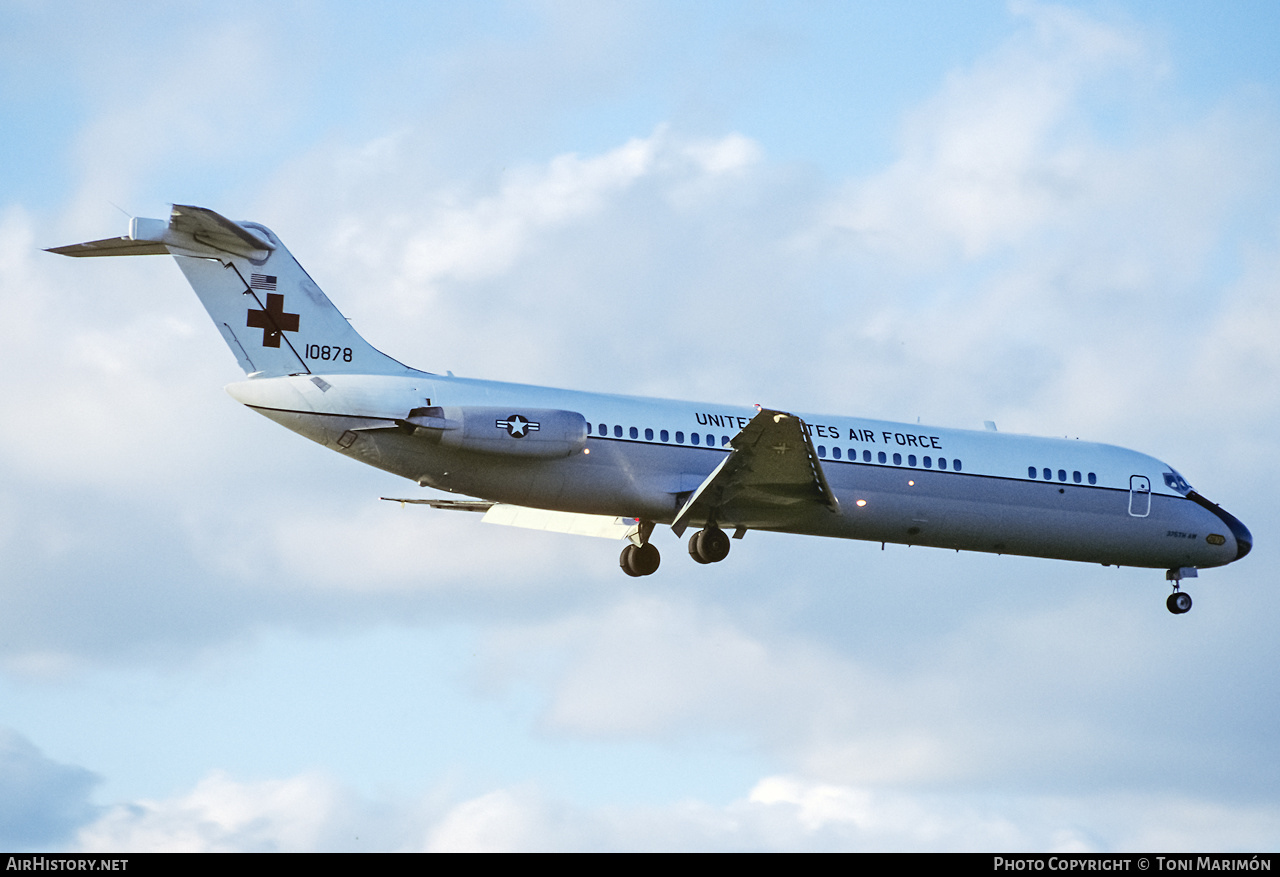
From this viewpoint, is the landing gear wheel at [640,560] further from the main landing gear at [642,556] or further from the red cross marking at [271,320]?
the red cross marking at [271,320]

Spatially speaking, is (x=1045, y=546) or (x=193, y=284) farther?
(x=1045, y=546)

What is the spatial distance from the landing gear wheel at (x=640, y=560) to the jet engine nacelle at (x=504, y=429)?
449 cm

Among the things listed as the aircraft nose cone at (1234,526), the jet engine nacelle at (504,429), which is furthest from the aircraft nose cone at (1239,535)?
the jet engine nacelle at (504,429)

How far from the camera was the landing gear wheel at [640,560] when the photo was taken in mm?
31562

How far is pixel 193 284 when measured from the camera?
88.0 feet

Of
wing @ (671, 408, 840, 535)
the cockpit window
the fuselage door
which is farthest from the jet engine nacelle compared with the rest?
the cockpit window

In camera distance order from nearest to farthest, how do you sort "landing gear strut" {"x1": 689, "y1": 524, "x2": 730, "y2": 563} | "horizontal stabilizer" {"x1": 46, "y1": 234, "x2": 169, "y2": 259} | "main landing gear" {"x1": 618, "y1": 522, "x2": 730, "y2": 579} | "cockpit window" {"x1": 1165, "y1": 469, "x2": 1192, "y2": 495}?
"horizontal stabilizer" {"x1": 46, "y1": 234, "x2": 169, "y2": 259}, "landing gear strut" {"x1": 689, "y1": 524, "x2": 730, "y2": 563}, "main landing gear" {"x1": 618, "y1": 522, "x2": 730, "y2": 579}, "cockpit window" {"x1": 1165, "y1": 469, "x2": 1192, "y2": 495}

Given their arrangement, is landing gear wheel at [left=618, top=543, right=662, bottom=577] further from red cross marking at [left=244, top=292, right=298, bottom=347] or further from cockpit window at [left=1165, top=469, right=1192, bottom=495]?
cockpit window at [left=1165, top=469, right=1192, bottom=495]

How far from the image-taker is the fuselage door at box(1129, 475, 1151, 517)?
32.3m

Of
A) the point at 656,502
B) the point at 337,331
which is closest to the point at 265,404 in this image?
the point at 337,331

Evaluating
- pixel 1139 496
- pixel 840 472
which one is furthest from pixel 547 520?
pixel 1139 496

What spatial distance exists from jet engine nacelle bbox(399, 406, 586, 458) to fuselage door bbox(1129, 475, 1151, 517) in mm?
11327
